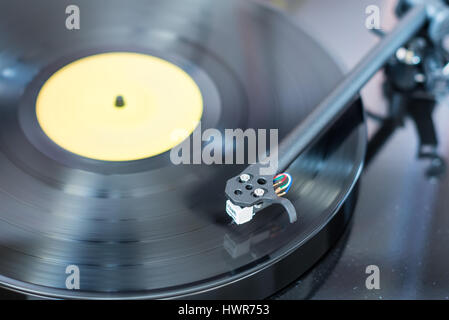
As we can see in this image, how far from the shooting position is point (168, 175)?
933 mm

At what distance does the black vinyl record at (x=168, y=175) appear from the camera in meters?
0.79

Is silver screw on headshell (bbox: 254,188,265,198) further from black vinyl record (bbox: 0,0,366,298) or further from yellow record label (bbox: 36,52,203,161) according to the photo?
yellow record label (bbox: 36,52,203,161)

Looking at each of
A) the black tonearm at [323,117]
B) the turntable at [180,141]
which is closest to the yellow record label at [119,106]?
the turntable at [180,141]

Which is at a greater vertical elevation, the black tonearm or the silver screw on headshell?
the black tonearm

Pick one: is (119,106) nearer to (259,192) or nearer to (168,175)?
(168,175)

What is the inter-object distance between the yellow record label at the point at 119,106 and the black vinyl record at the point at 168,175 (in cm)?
2

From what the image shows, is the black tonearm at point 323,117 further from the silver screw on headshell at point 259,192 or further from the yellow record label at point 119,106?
the yellow record label at point 119,106

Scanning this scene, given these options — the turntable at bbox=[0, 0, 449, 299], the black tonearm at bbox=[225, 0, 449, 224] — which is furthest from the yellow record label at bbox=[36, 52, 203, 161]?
the black tonearm at bbox=[225, 0, 449, 224]

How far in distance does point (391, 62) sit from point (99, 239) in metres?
0.68

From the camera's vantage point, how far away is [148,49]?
3.90ft

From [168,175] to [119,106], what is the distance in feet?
0.75

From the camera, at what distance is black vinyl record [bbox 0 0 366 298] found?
0.79m

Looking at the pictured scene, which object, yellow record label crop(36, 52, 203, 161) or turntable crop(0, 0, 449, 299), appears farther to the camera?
yellow record label crop(36, 52, 203, 161)

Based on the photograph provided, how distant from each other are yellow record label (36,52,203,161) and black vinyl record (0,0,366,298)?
2cm
